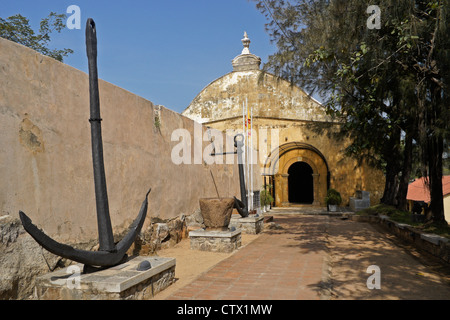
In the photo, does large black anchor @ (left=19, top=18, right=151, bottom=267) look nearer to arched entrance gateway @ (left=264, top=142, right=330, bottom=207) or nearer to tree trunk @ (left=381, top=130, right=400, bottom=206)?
tree trunk @ (left=381, top=130, right=400, bottom=206)

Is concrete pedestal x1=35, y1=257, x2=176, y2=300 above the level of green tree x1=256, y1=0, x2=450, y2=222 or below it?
below

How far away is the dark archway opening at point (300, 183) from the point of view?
27000mm

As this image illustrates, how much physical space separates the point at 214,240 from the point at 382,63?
5091mm

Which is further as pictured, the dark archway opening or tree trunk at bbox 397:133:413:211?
the dark archway opening

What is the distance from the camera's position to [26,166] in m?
3.92

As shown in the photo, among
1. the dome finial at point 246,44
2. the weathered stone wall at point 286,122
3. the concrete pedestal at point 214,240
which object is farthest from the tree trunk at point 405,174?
the dome finial at point 246,44

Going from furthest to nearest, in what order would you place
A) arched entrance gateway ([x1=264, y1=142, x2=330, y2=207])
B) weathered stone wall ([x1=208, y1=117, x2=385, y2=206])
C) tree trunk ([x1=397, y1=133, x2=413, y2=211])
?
arched entrance gateway ([x1=264, y1=142, x2=330, y2=207]), weathered stone wall ([x1=208, y1=117, x2=385, y2=206]), tree trunk ([x1=397, y1=133, x2=413, y2=211])

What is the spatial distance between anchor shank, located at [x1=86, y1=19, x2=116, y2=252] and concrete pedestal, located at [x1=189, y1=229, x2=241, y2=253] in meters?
3.47

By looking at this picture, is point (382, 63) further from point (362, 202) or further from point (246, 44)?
point (246, 44)

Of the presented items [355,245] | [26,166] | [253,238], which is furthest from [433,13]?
[26,166]

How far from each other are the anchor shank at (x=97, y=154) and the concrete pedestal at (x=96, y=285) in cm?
32

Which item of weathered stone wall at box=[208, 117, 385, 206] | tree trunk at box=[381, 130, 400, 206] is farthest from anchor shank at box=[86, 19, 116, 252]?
weathered stone wall at box=[208, 117, 385, 206]

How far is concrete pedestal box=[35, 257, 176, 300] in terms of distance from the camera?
11.1ft
